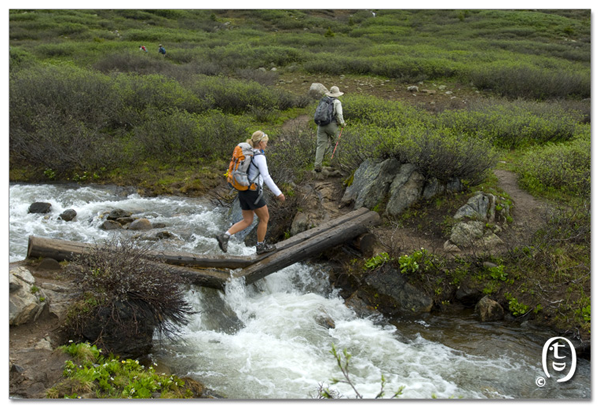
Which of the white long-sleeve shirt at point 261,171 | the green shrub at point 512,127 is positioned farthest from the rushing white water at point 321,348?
the green shrub at point 512,127

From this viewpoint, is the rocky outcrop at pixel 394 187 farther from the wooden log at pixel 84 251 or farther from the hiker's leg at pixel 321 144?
the wooden log at pixel 84 251

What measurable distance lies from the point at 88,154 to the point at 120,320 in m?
8.83

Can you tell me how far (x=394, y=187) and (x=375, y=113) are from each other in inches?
233

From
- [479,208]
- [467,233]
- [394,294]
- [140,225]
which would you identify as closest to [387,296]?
[394,294]

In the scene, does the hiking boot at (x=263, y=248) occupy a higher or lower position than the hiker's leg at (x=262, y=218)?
lower

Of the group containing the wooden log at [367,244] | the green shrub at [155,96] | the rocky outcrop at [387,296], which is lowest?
the rocky outcrop at [387,296]

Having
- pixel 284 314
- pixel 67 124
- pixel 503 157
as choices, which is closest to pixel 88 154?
pixel 67 124

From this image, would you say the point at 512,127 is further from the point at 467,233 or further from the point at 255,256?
the point at 255,256

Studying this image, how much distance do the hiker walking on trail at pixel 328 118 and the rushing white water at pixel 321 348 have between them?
382 centimetres

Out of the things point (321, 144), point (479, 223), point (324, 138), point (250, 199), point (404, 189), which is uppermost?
point (324, 138)

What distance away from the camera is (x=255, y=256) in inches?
311

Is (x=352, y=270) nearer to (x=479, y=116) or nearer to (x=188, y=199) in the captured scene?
(x=188, y=199)

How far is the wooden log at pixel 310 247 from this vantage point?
25.4ft

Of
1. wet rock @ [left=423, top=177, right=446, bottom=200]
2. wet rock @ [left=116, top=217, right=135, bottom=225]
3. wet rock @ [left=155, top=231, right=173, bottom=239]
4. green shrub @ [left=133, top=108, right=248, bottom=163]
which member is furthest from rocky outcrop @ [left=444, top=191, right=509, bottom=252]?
green shrub @ [left=133, top=108, right=248, bottom=163]
